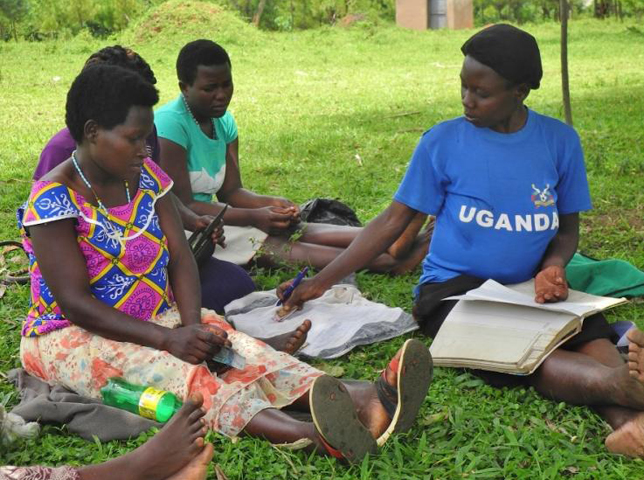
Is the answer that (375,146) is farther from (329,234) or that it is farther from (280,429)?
(280,429)

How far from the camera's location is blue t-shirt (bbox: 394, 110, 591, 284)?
3.36m

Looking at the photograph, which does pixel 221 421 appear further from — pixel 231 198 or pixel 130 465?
pixel 231 198

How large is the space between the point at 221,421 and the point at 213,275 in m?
1.30

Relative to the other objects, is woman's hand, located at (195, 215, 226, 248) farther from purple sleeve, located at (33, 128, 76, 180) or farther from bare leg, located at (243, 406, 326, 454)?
bare leg, located at (243, 406, 326, 454)

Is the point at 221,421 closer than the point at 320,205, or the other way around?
the point at 221,421

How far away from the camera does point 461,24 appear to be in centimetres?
2664

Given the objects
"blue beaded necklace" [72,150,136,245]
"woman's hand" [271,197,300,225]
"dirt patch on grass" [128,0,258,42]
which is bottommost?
"dirt patch on grass" [128,0,258,42]

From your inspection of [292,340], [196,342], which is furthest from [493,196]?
[196,342]

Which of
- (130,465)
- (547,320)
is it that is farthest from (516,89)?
(130,465)

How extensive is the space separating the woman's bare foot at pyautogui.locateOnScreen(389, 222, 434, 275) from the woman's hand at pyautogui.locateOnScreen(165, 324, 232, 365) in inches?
71.6

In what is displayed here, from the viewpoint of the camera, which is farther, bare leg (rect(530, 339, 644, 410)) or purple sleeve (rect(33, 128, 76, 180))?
purple sleeve (rect(33, 128, 76, 180))

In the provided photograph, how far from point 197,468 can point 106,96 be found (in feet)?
4.00

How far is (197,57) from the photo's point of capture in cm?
432

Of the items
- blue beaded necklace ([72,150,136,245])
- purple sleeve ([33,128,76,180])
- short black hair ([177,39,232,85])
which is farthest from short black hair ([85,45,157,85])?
blue beaded necklace ([72,150,136,245])
